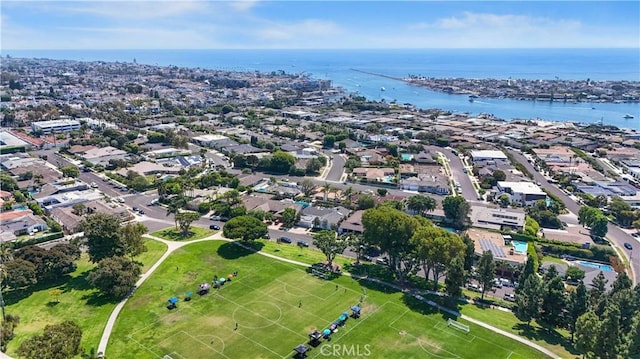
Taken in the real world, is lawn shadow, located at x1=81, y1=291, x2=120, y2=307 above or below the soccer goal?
above

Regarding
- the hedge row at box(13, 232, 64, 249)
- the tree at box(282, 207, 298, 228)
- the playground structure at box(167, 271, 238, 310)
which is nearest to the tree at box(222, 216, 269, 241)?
the playground structure at box(167, 271, 238, 310)

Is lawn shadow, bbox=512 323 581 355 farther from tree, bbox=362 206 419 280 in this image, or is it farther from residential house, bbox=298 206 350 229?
residential house, bbox=298 206 350 229

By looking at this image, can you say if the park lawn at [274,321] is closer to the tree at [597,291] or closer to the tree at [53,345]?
the tree at [53,345]

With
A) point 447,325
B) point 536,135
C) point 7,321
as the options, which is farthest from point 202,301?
point 536,135

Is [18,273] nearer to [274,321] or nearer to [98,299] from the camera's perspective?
[98,299]

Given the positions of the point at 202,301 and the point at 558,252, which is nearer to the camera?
the point at 202,301

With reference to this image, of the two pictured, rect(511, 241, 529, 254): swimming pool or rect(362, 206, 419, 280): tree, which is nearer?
rect(362, 206, 419, 280): tree

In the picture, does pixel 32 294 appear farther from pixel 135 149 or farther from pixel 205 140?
pixel 205 140
